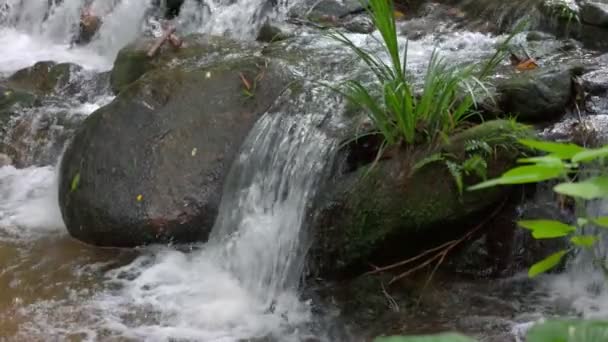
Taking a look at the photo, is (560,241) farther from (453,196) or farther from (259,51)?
(259,51)

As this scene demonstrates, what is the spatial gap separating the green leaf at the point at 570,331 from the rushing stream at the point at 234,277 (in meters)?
2.70

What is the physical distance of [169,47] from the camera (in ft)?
19.8

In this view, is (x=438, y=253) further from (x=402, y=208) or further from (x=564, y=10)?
A: (x=564, y=10)

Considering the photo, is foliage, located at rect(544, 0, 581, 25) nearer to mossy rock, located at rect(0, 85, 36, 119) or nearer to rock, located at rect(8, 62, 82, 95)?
rock, located at rect(8, 62, 82, 95)

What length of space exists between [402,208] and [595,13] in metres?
2.68

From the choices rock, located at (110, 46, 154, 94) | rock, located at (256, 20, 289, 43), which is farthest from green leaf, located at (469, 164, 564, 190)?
A: rock, located at (110, 46, 154, 94)

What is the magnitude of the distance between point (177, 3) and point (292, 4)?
1381mm

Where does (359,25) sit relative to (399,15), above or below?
below

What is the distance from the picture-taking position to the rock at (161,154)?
15.2ft

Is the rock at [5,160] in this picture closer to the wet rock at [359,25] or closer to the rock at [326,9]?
the rock at [326,9]

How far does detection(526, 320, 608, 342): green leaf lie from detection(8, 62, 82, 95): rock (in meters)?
6.60

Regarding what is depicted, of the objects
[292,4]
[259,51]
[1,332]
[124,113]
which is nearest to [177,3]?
[292,4]

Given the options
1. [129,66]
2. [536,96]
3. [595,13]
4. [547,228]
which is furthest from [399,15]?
[547,228]

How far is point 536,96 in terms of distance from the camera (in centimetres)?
413
